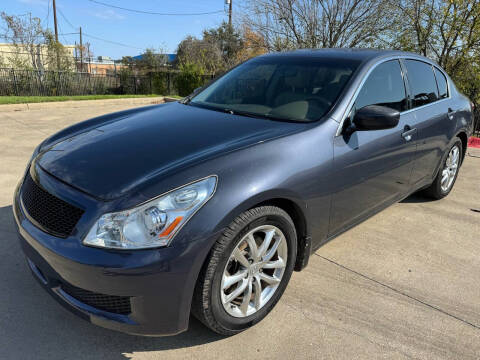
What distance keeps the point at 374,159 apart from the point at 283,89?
0.90 meters

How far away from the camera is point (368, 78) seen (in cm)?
300

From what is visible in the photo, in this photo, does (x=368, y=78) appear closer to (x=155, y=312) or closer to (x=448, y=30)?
(x=155, y=312)

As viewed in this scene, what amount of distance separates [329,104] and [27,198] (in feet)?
6.86

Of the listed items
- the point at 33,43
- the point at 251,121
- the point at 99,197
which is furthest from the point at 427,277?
the point at 33,43

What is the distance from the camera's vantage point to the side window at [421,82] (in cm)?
361

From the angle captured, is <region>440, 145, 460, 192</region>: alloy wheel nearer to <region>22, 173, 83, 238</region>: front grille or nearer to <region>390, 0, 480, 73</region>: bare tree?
<region>22, 173, 83, 238</region>: front grille

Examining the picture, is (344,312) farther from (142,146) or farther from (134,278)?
(142,146)

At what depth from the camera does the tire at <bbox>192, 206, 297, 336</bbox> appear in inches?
78.2

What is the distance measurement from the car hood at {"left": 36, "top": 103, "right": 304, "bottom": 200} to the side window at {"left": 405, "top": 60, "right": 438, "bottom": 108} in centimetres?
166

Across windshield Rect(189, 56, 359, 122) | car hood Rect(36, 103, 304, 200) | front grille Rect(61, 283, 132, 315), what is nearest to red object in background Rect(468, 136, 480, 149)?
windshield Rect(189, 56, 359, 122)

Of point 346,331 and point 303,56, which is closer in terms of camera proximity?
point 346,331

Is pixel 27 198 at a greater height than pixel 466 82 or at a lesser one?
lesser

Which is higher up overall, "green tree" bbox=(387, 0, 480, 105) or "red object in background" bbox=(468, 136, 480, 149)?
"green tree" bbox=(387, 0, 480, 105)

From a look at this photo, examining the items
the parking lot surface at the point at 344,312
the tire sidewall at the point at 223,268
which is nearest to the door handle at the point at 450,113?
the parking lot surface at the point at 344,312
